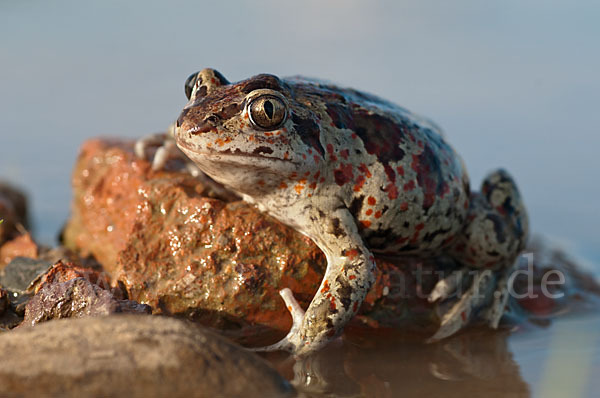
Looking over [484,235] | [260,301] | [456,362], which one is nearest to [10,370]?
[260,301]

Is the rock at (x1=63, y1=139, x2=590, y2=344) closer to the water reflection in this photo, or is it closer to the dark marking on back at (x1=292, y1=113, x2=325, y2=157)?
the water reflection

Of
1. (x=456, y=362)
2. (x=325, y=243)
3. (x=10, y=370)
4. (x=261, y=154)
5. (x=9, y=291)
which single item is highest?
(x=261, y=154)

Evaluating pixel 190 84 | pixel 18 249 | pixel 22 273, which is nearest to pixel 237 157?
pixel 190 84

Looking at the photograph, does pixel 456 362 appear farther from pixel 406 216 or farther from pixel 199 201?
pixel 199 201

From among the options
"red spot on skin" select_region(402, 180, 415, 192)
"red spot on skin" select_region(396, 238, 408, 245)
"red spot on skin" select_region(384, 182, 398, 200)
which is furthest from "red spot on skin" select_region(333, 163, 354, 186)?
"red spot on skin" select_region(396, 238, 408, 245)

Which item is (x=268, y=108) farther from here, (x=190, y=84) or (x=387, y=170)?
(x=387, y=170)

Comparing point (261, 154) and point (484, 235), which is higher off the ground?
point (261, 154)
